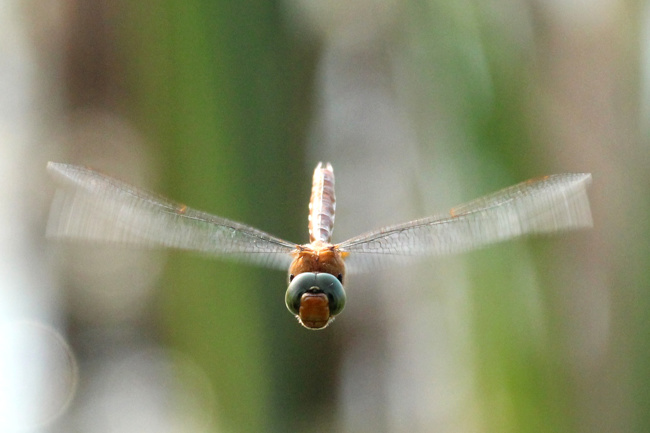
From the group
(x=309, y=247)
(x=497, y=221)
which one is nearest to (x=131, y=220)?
(x=309, y=247)

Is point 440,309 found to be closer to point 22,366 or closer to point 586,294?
point 586,294

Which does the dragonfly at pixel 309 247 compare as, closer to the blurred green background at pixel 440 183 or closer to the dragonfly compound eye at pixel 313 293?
the dragonfly compound eye at pixel 313 293

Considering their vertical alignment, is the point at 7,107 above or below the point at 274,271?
above

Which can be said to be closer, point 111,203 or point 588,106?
point 111,203

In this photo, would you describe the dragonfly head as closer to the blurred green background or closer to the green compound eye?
the green compound eye

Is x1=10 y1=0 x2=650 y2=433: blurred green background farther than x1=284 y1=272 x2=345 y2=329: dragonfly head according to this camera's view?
Yes

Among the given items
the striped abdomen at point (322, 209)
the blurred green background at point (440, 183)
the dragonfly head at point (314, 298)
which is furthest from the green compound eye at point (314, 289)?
the blurred green background at point (440, 183)

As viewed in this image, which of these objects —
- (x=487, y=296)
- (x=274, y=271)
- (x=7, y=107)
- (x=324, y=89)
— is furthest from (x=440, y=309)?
(x=7, y=107)

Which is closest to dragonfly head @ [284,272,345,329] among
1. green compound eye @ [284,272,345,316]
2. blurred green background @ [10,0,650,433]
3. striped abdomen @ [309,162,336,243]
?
green compound eye @ [284,272,345,316]
